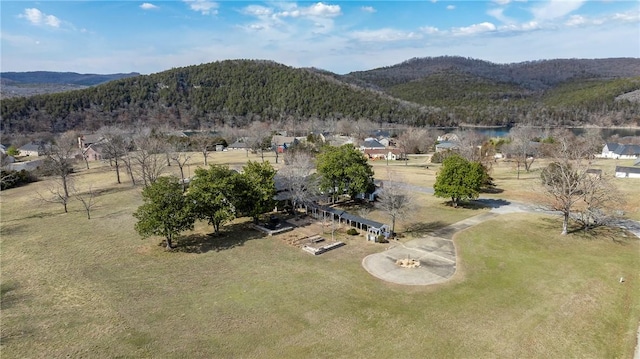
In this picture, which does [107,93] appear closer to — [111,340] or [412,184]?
[412,184]

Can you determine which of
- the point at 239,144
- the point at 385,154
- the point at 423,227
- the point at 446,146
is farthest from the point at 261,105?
the point at 423,227

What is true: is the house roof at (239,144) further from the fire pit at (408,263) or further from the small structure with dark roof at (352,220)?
the fire pit at (408,263)

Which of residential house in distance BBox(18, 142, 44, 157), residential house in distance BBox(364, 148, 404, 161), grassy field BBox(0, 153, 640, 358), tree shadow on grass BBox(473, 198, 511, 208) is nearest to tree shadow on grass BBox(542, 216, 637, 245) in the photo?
grassy field BBox(0, 153, 640, 358)

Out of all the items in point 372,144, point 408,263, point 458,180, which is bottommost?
point 408,263

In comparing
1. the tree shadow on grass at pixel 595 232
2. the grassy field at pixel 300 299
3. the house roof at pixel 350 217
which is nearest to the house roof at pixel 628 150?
the tree shadow on grass at pixel 595 232

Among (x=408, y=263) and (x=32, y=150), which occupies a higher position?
(x=32, y=150)

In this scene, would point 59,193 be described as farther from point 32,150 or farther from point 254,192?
point 32,150

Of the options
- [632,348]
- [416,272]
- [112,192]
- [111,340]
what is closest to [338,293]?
[416,272]
